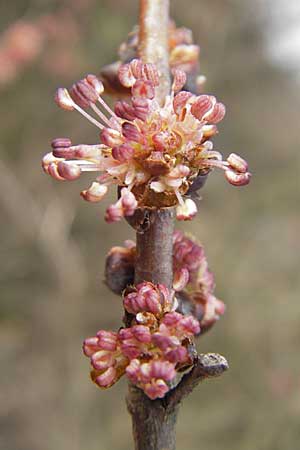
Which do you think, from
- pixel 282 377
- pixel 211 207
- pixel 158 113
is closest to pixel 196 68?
pixel 158 113

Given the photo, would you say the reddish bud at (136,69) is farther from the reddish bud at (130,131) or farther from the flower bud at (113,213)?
the flower bud at (113,213)

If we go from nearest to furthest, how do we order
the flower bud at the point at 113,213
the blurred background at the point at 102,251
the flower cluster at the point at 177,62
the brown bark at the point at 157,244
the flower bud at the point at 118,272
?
the flower bud at the point at 113,213 → the brown bark at the point at 157,244 → the flower bud at the point at 118,272 → the flower cluster at the point at 177,62 → the blurred background at the point at 102,251

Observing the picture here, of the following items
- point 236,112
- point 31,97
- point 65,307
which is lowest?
point 65,307

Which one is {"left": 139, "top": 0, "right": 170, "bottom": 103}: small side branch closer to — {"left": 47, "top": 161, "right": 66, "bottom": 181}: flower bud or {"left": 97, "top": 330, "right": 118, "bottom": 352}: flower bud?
→ {"left": 47, "top": 161, "right": 66, "bottom": 181}: flower bud

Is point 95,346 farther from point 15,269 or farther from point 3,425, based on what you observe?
point 15,269

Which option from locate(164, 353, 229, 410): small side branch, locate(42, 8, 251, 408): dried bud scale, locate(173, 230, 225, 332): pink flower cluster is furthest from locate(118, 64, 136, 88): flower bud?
locate(164, 353, 229, 410): small side branch

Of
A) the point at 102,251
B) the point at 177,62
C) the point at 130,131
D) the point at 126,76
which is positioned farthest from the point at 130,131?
the point at 102,251

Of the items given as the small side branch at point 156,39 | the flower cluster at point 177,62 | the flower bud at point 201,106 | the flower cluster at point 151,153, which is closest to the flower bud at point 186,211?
the flower cluster at point 151,153
